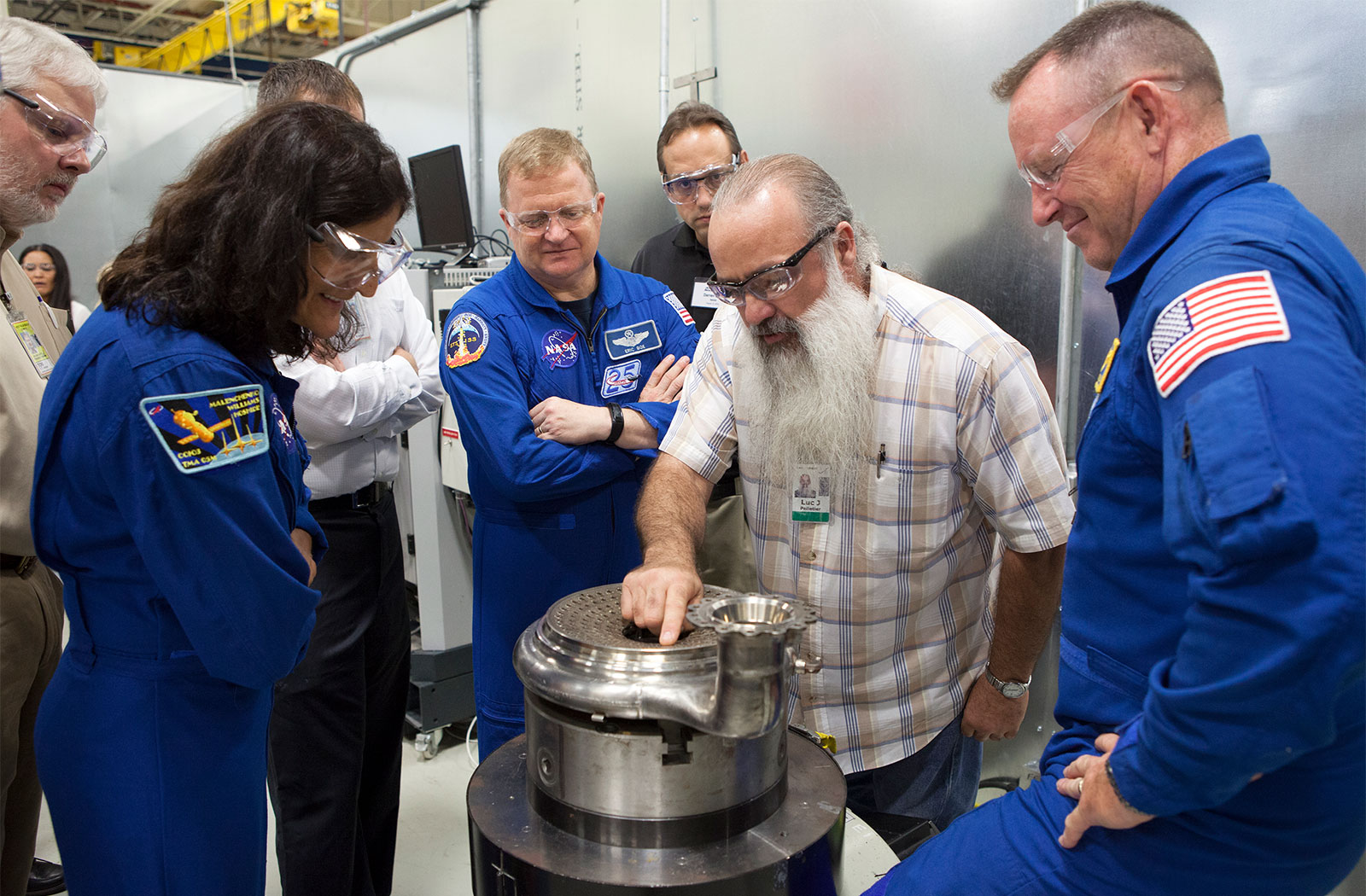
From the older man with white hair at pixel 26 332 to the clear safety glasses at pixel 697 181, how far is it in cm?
140

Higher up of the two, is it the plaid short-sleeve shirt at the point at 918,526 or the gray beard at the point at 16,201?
the gray beard at the point at 16,201

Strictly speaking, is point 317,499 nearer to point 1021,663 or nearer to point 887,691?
point 887,691

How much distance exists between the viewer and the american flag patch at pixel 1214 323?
2.38 feet

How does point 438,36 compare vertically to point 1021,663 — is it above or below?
above

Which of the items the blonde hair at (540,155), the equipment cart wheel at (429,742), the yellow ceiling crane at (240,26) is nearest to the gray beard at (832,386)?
the blonde hair at (540,155)

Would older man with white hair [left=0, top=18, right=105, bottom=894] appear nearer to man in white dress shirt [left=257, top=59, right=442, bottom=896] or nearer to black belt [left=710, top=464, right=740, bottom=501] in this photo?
man in white dress shirt [left=257, top=59, right=442, bottom=896]

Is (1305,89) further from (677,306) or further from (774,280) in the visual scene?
(677,306)

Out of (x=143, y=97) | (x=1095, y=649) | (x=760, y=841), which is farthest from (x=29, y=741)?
(x=143, y=97)

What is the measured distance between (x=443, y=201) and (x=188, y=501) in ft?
9.94

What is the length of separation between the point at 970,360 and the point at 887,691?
1.82ft

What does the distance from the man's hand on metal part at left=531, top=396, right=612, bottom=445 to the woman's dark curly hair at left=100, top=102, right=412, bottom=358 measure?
684mm

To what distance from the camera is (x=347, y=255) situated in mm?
1226

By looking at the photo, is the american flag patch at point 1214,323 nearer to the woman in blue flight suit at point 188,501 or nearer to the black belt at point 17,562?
the woman in blue flight suit at point 188,501

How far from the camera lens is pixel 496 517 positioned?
1987mm
